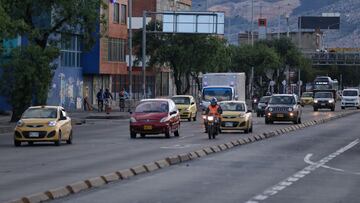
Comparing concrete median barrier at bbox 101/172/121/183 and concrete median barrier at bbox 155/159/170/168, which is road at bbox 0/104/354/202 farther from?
concrete median barrier at bbox 155/159/170/168

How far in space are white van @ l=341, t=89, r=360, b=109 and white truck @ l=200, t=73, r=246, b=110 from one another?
97.7ft

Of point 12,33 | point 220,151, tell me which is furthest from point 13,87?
point 220,151

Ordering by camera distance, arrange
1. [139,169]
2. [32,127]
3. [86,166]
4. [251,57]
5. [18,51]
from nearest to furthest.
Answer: [139,169] → [86,166] → [32,127] → [18,51] → [251,57]

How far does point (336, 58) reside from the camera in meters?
157

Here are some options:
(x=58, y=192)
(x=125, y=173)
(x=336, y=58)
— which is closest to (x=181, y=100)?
(x=125, y=173)

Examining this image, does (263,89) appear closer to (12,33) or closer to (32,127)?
(12,33)

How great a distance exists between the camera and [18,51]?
49969mm

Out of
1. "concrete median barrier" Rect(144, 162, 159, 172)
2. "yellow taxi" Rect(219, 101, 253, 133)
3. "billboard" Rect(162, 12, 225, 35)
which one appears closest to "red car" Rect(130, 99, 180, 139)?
"yellow taxi" Rect(219, 101, 253, 133)

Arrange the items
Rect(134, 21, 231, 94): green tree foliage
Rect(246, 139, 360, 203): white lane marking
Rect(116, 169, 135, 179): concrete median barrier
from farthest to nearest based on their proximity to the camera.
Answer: Rect(134, 21, 231, 94): green tree foliage
Rect(116, 169, 135, 179): concrete median barrier
Rect(246, 139, 360, 203): white lane marking

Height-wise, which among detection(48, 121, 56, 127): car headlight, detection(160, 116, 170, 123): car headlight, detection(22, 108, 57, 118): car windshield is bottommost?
detection(160, 116, 170, 123): car headlight

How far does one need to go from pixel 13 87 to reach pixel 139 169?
29.6 metres

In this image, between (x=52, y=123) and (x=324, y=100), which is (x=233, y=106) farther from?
(x=324, y=100)

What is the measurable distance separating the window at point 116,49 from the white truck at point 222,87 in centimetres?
1729

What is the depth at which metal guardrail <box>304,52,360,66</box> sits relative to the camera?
6186 inches
